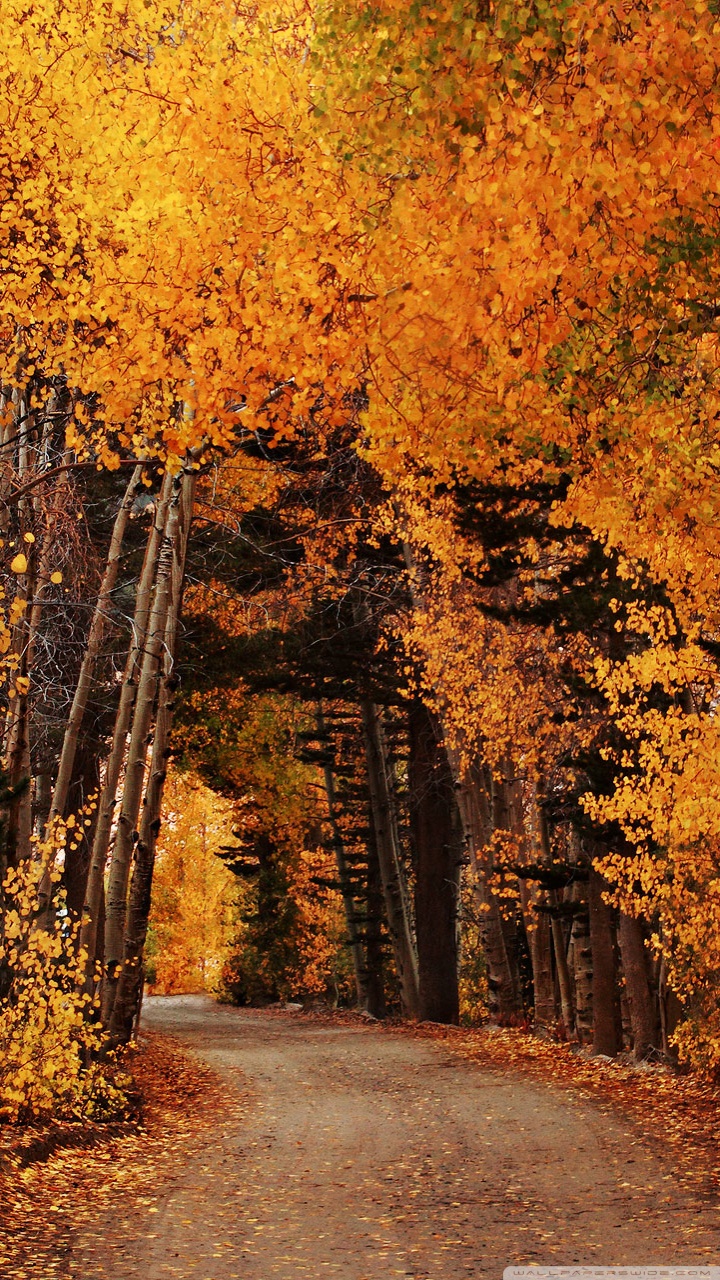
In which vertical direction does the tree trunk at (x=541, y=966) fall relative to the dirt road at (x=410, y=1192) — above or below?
above

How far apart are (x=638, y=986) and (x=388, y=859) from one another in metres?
8.15

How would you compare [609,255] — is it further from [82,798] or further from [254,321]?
[82,798]

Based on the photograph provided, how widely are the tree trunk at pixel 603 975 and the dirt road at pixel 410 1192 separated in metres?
1.63

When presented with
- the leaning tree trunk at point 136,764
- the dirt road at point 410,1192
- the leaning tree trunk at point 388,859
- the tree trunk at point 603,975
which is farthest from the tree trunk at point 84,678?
the leaning tree trunk at point 388,859

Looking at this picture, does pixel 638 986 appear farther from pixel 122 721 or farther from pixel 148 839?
pixel 122 721

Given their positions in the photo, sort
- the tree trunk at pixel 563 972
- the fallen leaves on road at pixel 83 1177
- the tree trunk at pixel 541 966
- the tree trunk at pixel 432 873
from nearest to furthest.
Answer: the fallen leaves on road at pixel 83 1177
the tree trunk at pixel 541 966
the tree trunk at pixel 563 972
the tree trunk at pixel 432 873

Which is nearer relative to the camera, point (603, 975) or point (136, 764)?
point (136, 764)

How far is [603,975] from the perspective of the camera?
14.4 metres

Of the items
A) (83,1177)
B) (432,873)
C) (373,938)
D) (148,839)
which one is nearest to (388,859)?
(373,938)

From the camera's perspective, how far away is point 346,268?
6.20m

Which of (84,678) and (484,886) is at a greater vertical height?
(84,678)

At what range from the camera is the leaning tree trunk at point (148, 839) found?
1168 cm

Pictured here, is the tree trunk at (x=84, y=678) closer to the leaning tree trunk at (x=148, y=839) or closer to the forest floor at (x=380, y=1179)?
the leaning tree trunk at (x=148, y=839)

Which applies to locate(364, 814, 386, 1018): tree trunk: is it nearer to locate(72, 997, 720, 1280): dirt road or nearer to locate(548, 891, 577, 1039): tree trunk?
locate(548, 891, 577, 1039): tree trunk
